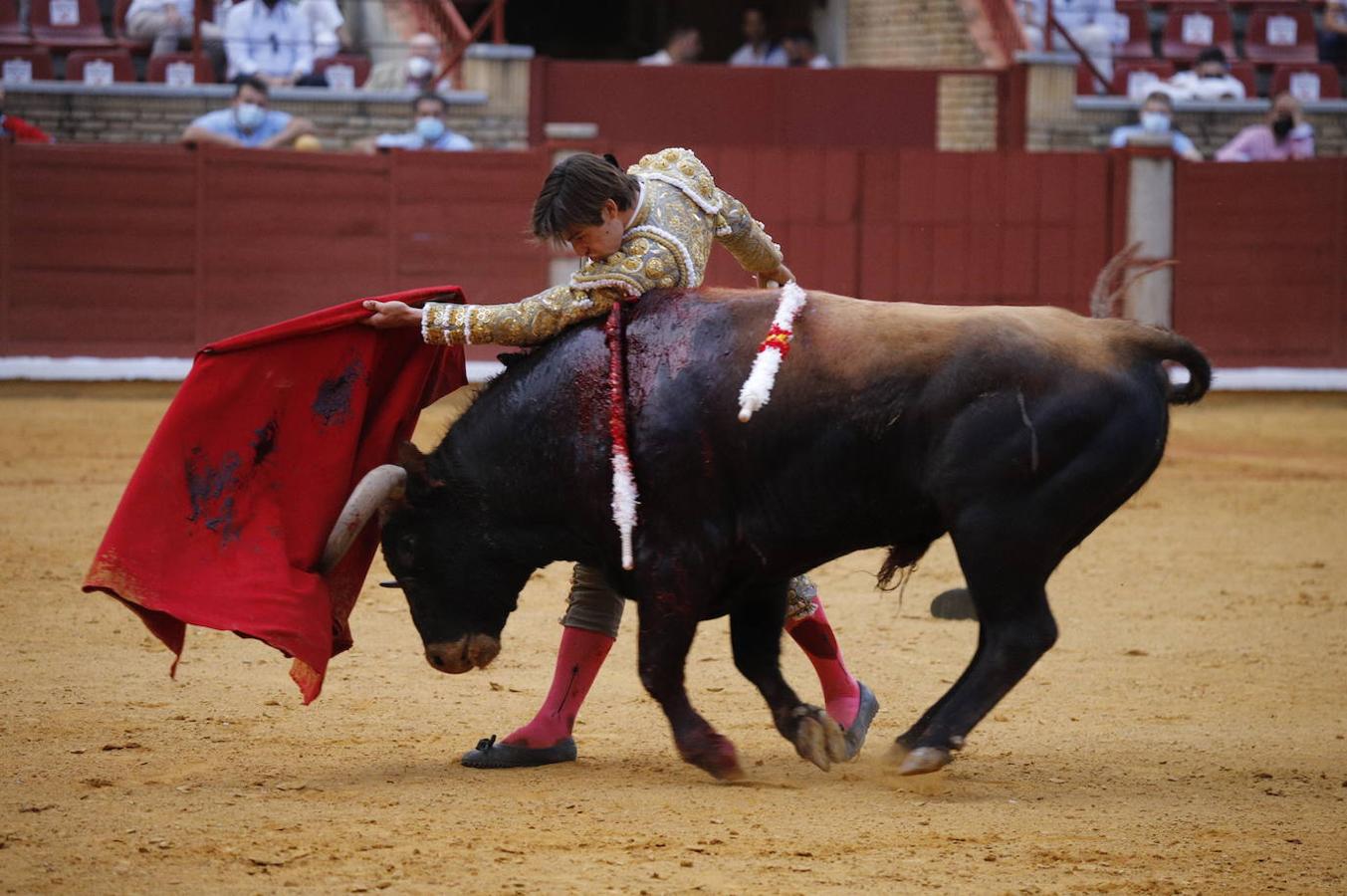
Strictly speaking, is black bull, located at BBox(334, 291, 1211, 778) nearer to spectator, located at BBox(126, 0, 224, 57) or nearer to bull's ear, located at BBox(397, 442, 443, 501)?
bull's ear, located at BBox(397, 442, 443, 501)

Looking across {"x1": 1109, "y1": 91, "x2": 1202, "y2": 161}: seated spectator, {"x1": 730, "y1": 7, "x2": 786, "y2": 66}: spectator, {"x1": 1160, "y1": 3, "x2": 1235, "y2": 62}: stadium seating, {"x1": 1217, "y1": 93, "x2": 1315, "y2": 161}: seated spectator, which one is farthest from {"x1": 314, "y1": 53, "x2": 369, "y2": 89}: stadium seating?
{"x1": 1160, "y1": 3, "x2": 1235, "y2": 62}: stadium seating

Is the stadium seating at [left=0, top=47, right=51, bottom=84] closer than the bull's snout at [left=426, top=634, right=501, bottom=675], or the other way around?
the bull's snout at [left=426, top=634, right=501, bottom=675]

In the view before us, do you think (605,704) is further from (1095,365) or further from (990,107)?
(990,107)

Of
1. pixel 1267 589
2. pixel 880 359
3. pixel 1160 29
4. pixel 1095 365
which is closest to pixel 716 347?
pixel 880 359

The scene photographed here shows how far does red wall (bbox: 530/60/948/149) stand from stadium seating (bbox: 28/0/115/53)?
121 inches

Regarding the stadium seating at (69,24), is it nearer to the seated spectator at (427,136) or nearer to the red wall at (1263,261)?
the seated spectator at (427,136)

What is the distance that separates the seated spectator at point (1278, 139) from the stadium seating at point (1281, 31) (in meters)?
1.78

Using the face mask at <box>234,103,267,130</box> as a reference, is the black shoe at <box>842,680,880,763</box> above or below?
below

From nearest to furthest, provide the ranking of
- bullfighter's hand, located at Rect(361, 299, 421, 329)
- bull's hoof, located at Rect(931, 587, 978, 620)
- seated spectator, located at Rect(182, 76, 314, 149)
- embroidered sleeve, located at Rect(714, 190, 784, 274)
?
bullfighter's hand, located at Rect(361, 299, 421, 329)
embroidered sleeve, located at Rect(714, 190, 784, 274)
bull's hoof, located at Rect(931, 587, 978, 620)
seated spectator, located at Rect(182, 76, 314, 149)

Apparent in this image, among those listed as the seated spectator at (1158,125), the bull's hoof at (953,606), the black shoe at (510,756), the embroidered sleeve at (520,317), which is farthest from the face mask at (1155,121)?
the black shoe at (510,756)

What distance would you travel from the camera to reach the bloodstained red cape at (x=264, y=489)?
352 cm

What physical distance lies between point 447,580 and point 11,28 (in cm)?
1006

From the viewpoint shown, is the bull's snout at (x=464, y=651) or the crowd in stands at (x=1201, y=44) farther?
the crowd in stands at (x=1201, y=44)

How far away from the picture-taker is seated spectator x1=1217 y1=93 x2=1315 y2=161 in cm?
1243
